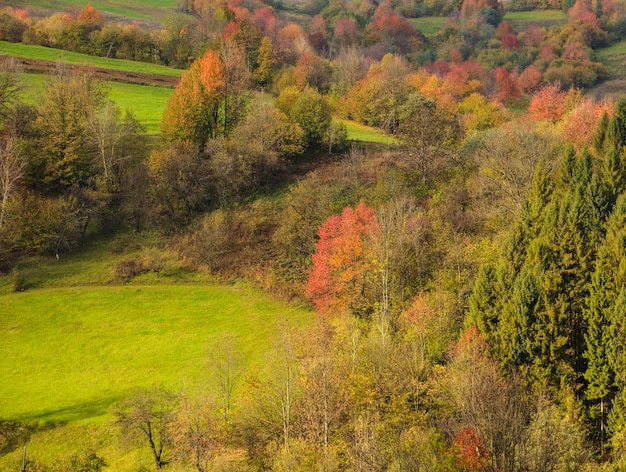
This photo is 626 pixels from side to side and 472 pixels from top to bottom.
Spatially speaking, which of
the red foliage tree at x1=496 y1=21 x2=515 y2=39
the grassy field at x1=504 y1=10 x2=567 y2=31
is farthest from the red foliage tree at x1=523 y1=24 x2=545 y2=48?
the grassy field at x1=504 y1=10 x2=567 y2=31

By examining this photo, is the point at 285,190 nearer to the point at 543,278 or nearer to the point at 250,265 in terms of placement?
the point at 250,265

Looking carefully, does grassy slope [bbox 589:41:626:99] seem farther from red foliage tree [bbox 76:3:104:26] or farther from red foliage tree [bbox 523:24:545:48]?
red foliage tree [bbox 76:3:104:26]

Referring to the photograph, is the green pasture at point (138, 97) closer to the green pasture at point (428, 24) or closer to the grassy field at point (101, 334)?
the grassy field at point (101, 334)

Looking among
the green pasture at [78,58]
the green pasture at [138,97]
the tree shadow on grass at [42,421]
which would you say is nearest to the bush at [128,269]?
the tree shadow on grass at [42,421]

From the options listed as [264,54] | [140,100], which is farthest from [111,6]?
[140,100]

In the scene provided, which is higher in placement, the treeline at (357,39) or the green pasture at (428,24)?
the green pasture at (428,24)

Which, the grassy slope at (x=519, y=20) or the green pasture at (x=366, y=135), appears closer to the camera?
the green pasture at (x=366, y=135)

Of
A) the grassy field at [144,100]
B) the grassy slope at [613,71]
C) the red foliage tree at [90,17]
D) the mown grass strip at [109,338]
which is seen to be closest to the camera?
A: the mown grass strip at [109,338]
